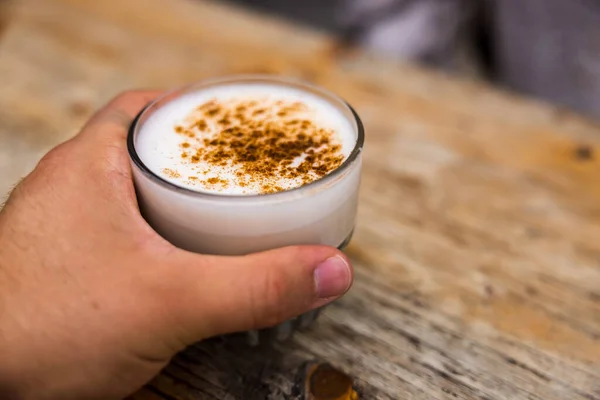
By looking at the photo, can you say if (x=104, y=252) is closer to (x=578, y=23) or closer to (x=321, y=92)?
(x=321, y=92)

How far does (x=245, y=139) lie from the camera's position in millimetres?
896

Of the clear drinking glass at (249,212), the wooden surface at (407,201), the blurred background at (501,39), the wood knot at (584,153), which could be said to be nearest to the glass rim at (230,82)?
the clear drinking glass at (249,212)

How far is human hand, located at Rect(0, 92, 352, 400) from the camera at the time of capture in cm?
68

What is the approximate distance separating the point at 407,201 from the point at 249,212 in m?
0.62

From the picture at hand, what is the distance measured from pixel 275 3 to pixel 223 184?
11.4 ft

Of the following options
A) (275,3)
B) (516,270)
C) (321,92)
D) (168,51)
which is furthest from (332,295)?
(275,3)

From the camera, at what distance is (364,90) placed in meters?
1.63

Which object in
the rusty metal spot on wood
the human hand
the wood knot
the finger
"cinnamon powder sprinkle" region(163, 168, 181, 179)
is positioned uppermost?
"cinnamon powder sprinkle" region(163, 168, 181, 179)

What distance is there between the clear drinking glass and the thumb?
4 cm

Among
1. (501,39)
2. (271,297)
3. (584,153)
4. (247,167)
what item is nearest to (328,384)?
(271,297)

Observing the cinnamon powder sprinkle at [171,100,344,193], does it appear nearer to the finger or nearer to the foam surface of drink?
the foam surface of drink

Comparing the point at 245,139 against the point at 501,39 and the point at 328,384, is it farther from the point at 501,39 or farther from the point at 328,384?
the point at 501,39

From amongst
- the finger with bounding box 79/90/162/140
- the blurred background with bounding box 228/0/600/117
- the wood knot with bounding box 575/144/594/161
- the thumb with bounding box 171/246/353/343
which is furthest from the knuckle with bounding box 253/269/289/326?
the blurred background with bounding box 228/0/600/117

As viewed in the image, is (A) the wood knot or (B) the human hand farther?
(A) the wood knot
